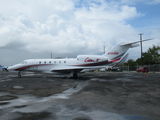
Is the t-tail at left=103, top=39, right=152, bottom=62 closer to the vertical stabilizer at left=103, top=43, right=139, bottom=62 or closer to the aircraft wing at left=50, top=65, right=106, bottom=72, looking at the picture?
the vertical stabilizer at left=103, top=43, right=139, bottom=62

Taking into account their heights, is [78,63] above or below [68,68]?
above

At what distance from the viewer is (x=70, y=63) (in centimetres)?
2327

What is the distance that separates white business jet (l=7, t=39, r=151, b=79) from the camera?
72.9 feet

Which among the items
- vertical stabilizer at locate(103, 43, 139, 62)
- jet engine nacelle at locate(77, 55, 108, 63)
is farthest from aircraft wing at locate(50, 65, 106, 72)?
vertical stabilizer at locate(103, 43, 139, 62)

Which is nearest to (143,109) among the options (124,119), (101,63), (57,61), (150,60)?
(124,119)

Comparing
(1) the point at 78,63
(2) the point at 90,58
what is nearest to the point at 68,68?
(1) the point at 78,63

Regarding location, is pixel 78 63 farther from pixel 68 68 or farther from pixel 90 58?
pixel 68 68

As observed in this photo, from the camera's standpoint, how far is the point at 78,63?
23.0 m

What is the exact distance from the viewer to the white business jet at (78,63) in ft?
72.9

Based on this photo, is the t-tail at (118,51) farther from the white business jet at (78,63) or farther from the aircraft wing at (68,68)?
the aircraft wing at (68,68)

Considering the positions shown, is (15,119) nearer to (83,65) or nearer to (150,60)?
(83,65)

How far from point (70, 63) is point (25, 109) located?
57.3 feet

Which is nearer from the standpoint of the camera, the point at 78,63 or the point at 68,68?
the point at 68,68

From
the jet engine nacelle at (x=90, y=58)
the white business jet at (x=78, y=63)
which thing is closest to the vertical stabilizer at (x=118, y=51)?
the white business jet at (x=78, y=63)
